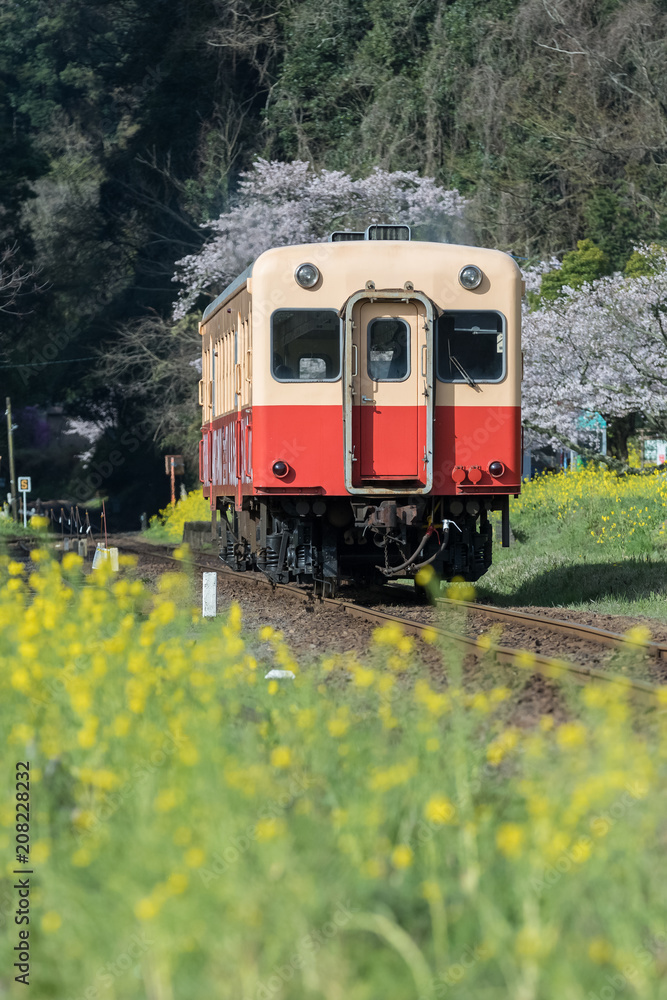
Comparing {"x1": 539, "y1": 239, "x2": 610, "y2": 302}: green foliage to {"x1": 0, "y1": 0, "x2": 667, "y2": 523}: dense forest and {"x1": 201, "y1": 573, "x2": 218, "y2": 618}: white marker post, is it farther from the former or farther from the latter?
{"x1": 201, "y1": 573, "x2": 218, "y2": 618}: white marker post

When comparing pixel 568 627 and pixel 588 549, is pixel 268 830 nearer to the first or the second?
pixel 568 627

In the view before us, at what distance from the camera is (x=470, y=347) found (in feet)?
40.1

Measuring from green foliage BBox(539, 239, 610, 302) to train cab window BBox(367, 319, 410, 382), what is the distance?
819 inches

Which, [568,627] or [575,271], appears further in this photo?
[575,271]

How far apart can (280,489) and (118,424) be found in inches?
1476

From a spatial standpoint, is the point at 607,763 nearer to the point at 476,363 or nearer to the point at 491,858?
the point at 491,858

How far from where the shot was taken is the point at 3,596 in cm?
711

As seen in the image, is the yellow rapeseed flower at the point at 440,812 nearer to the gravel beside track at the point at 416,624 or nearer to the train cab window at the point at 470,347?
the gravel beside track at the point at 416,624

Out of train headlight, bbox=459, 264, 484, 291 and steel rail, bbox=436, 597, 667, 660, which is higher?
train headlight, bbox=459, 264, 484, 291

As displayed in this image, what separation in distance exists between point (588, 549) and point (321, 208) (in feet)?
72.4

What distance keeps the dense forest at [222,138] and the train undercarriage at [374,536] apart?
23478 millimetres

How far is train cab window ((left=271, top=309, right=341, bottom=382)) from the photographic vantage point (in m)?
12.0

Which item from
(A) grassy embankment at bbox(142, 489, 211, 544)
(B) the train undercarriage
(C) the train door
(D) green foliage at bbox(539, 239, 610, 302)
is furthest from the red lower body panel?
(D) green foliage at bbox(539, 239, 610, 302)

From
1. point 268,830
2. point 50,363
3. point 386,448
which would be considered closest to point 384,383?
point 386,448
